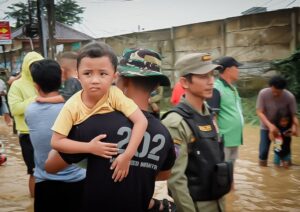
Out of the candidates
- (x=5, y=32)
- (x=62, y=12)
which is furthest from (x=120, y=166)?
(x=62, y=12)

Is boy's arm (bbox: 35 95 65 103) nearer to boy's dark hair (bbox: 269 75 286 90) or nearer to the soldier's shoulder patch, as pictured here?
the soldier's shoulder patch

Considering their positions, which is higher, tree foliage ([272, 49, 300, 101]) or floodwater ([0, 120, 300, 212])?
tree foliage ([272, 49, 300, 101])

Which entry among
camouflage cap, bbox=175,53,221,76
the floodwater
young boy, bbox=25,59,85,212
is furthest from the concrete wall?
young boy, bbox=25,59,85,212

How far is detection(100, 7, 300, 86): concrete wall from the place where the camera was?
11.6 m

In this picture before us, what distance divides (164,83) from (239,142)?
2992 mm

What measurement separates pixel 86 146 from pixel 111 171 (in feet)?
0.50

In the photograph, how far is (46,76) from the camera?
110 inches

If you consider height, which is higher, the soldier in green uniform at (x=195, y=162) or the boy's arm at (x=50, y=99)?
the boy's arm at (x=50, y=99)

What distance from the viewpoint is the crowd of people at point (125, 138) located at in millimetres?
1643

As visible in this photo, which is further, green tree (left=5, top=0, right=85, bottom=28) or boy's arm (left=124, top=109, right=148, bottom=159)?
green tree (left=5, top=0, right=85, bottom=28)

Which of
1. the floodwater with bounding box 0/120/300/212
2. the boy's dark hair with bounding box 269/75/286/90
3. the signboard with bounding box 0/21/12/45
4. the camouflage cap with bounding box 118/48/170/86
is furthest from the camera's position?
the signboard with bounding box 0/21/12/45

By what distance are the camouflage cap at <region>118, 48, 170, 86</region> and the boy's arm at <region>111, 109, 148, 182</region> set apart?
252mm

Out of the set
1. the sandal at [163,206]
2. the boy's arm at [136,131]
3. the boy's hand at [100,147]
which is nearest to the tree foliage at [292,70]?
the sandal at [163,206]

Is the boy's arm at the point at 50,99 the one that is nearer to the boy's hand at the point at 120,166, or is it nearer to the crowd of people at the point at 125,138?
the crowd of people at the point at 125,138
